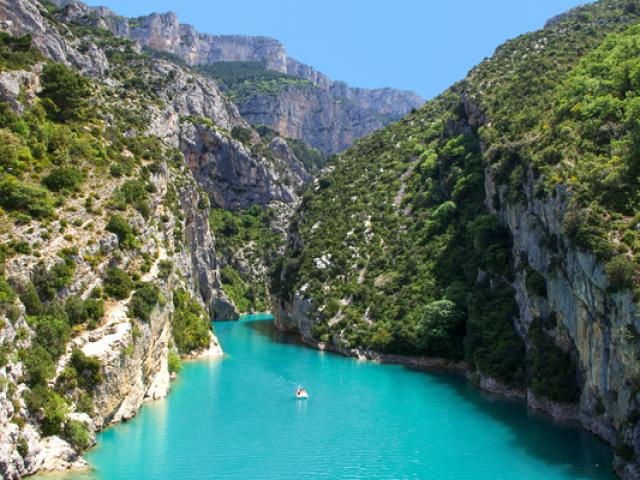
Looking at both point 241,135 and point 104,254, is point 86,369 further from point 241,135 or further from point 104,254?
point 241,135

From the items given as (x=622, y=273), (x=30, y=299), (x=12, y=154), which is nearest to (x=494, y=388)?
(x=622, y=273)

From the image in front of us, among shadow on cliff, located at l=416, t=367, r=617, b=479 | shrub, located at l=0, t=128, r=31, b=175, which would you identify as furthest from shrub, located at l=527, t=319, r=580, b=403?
shrub, located at l=0, t=128, r=31, b=175

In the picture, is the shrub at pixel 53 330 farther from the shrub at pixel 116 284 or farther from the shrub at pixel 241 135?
the shrub at pixel 241 135

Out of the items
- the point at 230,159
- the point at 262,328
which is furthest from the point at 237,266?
the point at 262,328

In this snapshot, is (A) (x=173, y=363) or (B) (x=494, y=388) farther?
(A) (x=173, y=363)

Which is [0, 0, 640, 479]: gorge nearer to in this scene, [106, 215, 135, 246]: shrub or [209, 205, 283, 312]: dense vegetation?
[106, 215, 135, 246]: shrub

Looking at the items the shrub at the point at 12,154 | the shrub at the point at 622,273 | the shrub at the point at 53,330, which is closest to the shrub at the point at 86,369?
the shrub at the point at 53,330
